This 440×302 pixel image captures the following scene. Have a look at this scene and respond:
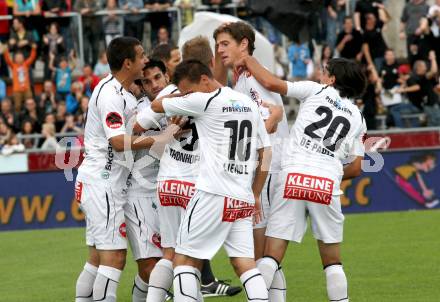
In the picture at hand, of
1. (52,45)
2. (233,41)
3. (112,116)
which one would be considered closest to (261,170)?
(233,41)

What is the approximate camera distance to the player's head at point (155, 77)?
360 inches

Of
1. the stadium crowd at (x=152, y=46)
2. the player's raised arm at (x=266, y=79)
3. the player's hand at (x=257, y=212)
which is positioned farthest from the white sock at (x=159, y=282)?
the stadium crowd at (x=152, y=46)

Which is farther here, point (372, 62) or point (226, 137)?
point (372, 62)

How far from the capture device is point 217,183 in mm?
7879

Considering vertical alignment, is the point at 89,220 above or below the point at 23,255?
above

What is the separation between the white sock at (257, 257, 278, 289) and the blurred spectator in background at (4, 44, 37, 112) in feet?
47.6

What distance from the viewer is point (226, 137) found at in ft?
25.9

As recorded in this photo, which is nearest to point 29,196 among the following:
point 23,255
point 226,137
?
point 23,255

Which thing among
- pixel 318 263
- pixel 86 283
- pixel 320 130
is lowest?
pixel 318 263

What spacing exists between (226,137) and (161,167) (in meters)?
0.99

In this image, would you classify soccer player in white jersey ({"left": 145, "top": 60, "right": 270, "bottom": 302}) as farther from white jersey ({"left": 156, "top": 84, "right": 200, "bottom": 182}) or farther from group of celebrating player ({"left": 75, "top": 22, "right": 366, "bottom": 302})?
white jersey ({"left": 156, "top": 84, "right": 200, "bottom": 182})

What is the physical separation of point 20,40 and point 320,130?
599 inches

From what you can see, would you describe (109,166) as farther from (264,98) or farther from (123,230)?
(264,98)

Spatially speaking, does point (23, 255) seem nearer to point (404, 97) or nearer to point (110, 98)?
point (110, 98)
